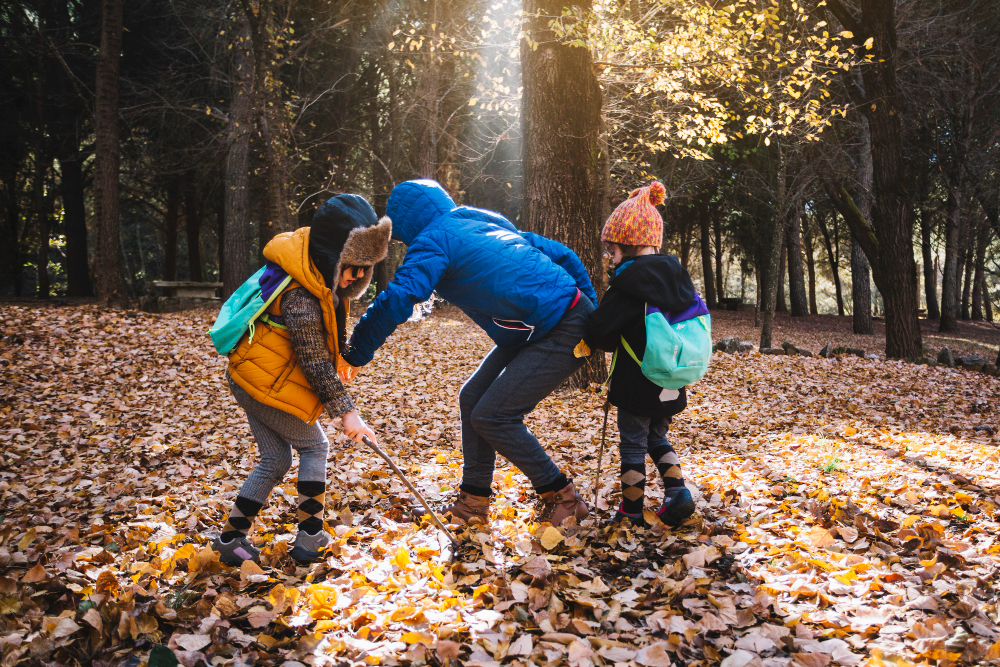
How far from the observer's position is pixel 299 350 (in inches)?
108

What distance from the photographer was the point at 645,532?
3404 millimetres

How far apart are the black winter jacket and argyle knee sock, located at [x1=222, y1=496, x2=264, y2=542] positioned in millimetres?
1827

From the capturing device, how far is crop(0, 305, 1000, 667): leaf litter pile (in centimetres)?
230

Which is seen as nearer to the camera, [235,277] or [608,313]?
[608,313]

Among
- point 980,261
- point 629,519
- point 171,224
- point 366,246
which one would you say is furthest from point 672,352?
point 980,261

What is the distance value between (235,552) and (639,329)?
7.28 ft

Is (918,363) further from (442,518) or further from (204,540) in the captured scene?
(204,540)

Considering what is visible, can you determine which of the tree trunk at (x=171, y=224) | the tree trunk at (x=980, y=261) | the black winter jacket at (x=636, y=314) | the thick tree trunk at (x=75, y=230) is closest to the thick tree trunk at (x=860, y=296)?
the tree trunk at (x=980, y=261)

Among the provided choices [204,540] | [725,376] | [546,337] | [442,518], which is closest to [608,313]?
[546,337]

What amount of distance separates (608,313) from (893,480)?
8.09ft

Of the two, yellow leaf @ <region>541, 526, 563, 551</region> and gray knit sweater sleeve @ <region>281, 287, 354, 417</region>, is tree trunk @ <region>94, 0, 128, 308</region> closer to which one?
gray knit sweater sleeve @ <region>281, 287, 354, 417</region>

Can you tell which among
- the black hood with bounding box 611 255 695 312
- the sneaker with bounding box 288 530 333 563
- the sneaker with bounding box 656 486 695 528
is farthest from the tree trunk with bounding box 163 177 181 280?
the sneaker with bounding box 656 486 695 528

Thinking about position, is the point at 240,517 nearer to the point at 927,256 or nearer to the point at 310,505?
the point at 310,505

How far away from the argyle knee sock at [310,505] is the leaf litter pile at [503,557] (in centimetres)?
19
